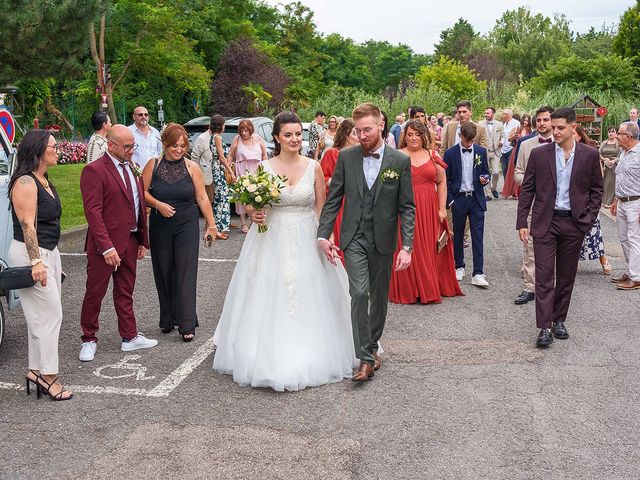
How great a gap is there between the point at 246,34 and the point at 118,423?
42.5 meters

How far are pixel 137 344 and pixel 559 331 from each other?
3819mm

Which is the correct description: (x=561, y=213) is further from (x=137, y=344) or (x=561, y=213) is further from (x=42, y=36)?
(x=42, y=36)

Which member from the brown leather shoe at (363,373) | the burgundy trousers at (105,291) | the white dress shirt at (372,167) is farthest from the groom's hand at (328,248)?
the burgundy trousers at (105,291)

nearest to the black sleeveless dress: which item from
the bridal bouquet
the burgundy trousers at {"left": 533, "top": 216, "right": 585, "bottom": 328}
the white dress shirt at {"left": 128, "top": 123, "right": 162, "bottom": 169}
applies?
the bridal bouquet

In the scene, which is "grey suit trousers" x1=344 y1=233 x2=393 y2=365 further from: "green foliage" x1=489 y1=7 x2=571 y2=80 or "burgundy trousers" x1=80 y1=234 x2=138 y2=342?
"green foliage" x1=489 y1=7 x2=571 y2=80

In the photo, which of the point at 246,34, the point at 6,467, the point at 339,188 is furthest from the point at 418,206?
the point at 246,34

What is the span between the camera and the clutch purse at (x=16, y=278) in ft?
17.6

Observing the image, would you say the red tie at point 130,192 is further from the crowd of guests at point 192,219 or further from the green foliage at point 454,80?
the green foliage at point 454,80

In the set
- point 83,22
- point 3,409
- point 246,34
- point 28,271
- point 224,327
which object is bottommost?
point 3,409

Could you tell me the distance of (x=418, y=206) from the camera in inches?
354

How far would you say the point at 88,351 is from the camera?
266 inches

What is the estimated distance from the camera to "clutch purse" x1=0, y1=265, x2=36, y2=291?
5359 millimetres

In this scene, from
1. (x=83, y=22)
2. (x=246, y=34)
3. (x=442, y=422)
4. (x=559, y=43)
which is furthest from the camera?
(x=559, y=43)

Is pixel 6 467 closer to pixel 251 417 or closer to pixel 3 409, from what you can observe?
pixel 3 409
